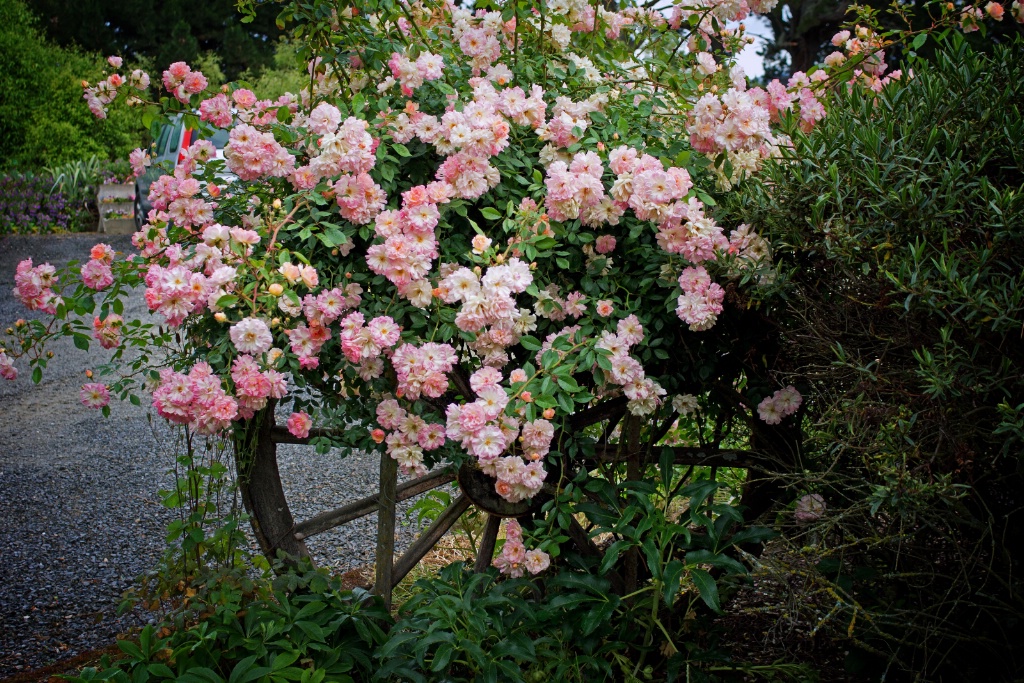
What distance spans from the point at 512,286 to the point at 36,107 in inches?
565

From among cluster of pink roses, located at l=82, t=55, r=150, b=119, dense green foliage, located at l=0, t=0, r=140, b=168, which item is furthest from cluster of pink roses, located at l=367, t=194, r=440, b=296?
dense green foliage, located at l=0, t=0, r=140, b=168

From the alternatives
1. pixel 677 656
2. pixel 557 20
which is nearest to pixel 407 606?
pixel 677 656

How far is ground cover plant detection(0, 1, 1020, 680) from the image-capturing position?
1.95 m

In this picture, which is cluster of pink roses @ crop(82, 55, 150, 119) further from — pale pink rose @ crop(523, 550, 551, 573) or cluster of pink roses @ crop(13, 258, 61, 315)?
pale pink rose @ crop(523, 550, 551, 573)

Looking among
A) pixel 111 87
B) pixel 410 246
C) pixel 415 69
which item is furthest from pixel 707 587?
pixel 111 87

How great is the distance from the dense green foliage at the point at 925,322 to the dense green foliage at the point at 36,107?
14123 mm

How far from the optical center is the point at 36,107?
1353 cm

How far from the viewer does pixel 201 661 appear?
208 centimetres

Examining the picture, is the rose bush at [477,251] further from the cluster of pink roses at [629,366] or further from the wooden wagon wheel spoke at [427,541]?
the wooden wagon wheel spoke at [427,541]

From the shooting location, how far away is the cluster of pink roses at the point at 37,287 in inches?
88.1

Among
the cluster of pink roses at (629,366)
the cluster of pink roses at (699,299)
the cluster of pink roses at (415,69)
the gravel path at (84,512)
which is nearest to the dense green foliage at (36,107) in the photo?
the gravel path at (84,512)

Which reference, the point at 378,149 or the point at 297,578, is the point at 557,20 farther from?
the point at 297,578

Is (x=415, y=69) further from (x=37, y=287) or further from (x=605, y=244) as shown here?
(x=37, y=287)

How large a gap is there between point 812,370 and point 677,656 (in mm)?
783
